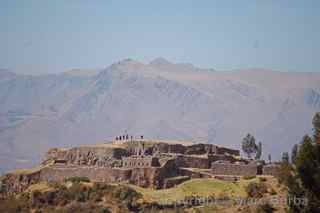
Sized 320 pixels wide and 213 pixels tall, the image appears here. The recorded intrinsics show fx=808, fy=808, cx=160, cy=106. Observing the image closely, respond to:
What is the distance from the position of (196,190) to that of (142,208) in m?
4.68

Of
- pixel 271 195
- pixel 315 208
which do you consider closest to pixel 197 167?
pixel 271 195

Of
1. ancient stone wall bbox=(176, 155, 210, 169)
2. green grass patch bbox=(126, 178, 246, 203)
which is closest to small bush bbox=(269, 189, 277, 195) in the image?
green grass patch bbox=(126, 178, 246, 203)

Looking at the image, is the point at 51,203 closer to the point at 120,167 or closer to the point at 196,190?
the point at 120,167

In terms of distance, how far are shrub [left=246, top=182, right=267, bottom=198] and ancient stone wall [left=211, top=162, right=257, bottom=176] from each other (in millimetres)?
4554

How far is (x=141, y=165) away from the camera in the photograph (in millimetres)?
62906

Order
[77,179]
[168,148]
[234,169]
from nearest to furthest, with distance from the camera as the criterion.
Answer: [234,169]
[77,179]
[168,148]

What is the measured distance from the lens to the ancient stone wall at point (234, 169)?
6269 cm

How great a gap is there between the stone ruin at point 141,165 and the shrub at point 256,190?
4023 millimetres

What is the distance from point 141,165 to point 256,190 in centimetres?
1005

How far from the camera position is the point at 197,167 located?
214ft

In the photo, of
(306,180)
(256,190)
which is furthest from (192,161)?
(306,180)

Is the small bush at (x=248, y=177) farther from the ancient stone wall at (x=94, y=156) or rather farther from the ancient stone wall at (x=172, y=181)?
the ancient stone wall at (x=94, y=156)

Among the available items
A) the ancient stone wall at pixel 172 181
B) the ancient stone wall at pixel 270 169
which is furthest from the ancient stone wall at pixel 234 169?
the ancient stone wall at pixel 172 181

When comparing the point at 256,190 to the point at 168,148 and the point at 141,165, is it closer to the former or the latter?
the point at 141,165
